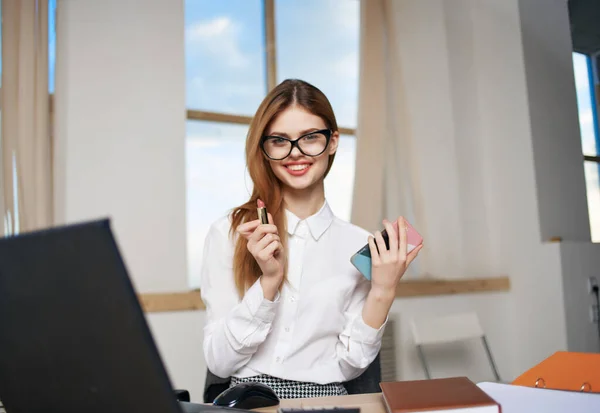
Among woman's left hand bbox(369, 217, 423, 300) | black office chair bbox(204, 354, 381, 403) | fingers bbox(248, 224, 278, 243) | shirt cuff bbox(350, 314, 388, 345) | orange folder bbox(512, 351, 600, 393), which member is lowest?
black office chair bbox(204, 354, 381, 403)

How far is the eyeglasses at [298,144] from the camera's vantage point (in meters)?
1.27

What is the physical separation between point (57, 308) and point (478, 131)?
3.87m

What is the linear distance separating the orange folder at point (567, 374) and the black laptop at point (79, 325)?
0.63 metres

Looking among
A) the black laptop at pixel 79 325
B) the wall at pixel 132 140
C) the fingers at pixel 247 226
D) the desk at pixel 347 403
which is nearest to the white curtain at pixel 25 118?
the wall at pixel 132 140

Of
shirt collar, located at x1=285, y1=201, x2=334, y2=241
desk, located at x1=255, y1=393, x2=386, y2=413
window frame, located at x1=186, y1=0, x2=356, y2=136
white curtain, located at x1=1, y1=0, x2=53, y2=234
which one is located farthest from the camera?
window frame, located at x1=186, y1=0, x2=356, y2=136

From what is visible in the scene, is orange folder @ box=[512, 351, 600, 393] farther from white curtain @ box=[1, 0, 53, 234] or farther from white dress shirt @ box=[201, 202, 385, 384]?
white curtain @ box=[1, 0, 53, 234]

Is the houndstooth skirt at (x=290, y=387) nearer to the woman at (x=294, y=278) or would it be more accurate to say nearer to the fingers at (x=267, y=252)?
the woman at (x=294, y=278)

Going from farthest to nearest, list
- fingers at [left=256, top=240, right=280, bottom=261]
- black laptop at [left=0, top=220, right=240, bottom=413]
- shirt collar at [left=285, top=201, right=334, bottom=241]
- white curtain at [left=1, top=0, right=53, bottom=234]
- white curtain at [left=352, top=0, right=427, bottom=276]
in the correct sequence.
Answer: white curtain at [left=352, top=0, right=427, bottom=276] < white curtain at [left=1, top=0, right=53, bottom=234] < shirt collar at [left=285, top=201, right=334, bottom=241] < fingers at [left=256, top=240, right=280, bottom=261] < black laptop at [left=0, top=220, right=240, bottom=413]

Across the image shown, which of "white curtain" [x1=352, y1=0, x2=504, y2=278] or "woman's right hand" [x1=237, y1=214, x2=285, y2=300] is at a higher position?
"white curtain" [x1=352, y1=0, x2=504, y2=278]

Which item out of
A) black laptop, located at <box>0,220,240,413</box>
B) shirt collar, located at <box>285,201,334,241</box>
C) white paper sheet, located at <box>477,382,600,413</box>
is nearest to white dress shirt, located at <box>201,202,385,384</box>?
shirt collar, located at <box>285,201,334,241</box>

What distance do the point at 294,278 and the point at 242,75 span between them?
2.35 m

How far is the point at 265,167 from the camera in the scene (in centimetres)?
133

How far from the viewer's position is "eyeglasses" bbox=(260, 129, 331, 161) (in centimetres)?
127

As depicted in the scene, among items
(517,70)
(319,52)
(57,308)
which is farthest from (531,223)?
(57,308)
